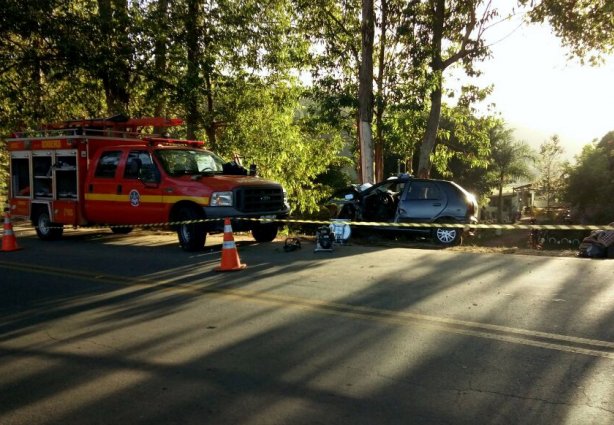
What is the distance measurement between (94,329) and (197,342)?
1.26 m

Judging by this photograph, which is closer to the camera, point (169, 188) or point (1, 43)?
point (169, 188)

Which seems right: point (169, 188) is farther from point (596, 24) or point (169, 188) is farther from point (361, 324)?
point (596, 24)

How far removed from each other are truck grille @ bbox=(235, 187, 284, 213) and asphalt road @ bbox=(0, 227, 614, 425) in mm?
2141

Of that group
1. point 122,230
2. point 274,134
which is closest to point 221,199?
point 122,230

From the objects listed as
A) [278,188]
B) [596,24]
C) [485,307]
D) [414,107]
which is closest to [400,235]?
[278,188]

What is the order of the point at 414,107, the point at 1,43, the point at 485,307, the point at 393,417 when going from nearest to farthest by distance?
the point at 393,417, the point at 485,307, the point at 414,107, the point at 1,43

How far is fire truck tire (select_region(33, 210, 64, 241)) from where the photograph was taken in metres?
13.7

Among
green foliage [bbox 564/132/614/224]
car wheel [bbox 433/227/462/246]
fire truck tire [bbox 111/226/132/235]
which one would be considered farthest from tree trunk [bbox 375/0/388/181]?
green foliage [bbox 564/132/614/224]

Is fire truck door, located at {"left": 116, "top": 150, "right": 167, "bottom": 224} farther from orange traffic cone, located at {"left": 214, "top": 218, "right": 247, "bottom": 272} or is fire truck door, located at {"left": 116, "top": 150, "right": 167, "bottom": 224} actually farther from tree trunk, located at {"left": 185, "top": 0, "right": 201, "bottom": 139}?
tree trunk, located at {"left": 185, "top": 0, "right": 201, "bottom": 139}

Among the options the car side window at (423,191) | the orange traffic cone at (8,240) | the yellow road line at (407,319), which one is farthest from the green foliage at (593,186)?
the orange traffic cone at (8,240)

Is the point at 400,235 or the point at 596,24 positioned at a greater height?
the point at 596,24

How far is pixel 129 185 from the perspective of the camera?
1179 cm

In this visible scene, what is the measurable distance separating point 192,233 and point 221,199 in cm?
90

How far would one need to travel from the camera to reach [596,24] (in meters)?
15.3
